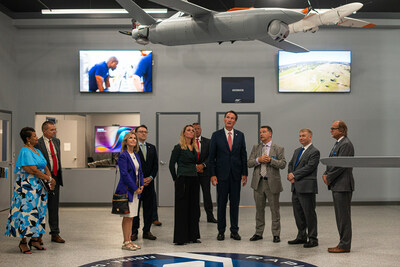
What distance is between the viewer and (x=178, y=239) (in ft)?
19.4

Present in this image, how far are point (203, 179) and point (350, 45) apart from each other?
14.6 feet

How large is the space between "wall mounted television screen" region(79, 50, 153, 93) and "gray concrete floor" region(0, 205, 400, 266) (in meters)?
2.75

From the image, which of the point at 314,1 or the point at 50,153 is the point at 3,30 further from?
the point at 314,1

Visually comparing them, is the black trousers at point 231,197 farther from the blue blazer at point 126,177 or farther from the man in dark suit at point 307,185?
the blue blazer at point 126,177

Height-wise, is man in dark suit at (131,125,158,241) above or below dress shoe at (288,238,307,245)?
above

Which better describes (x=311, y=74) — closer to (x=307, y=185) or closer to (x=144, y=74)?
(x=144, y=74)

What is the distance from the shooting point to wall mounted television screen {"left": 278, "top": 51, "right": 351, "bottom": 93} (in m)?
9.88

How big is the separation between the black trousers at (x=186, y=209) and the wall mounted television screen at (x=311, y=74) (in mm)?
→ 4434

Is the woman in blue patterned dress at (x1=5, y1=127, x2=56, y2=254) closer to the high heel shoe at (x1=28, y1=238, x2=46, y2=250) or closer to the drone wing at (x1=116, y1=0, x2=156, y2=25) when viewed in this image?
the high heel shoe at (x1=28, y1=238, x2=46, y2=250)

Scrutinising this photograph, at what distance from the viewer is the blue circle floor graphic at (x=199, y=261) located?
4941mm

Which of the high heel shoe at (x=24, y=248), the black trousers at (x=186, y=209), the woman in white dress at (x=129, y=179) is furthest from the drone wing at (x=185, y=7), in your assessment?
the high heel shoe at (x=24, y=248)

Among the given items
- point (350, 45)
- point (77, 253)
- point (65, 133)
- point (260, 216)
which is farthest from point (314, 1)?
point (77, 253)

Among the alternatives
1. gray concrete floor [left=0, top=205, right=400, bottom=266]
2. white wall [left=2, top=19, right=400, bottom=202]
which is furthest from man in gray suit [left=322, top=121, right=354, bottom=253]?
white wall [left=2, top=19, right=400, bottom=202]

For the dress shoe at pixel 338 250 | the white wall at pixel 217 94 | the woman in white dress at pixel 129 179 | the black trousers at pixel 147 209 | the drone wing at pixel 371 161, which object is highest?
the white wall at pixel 217 94
